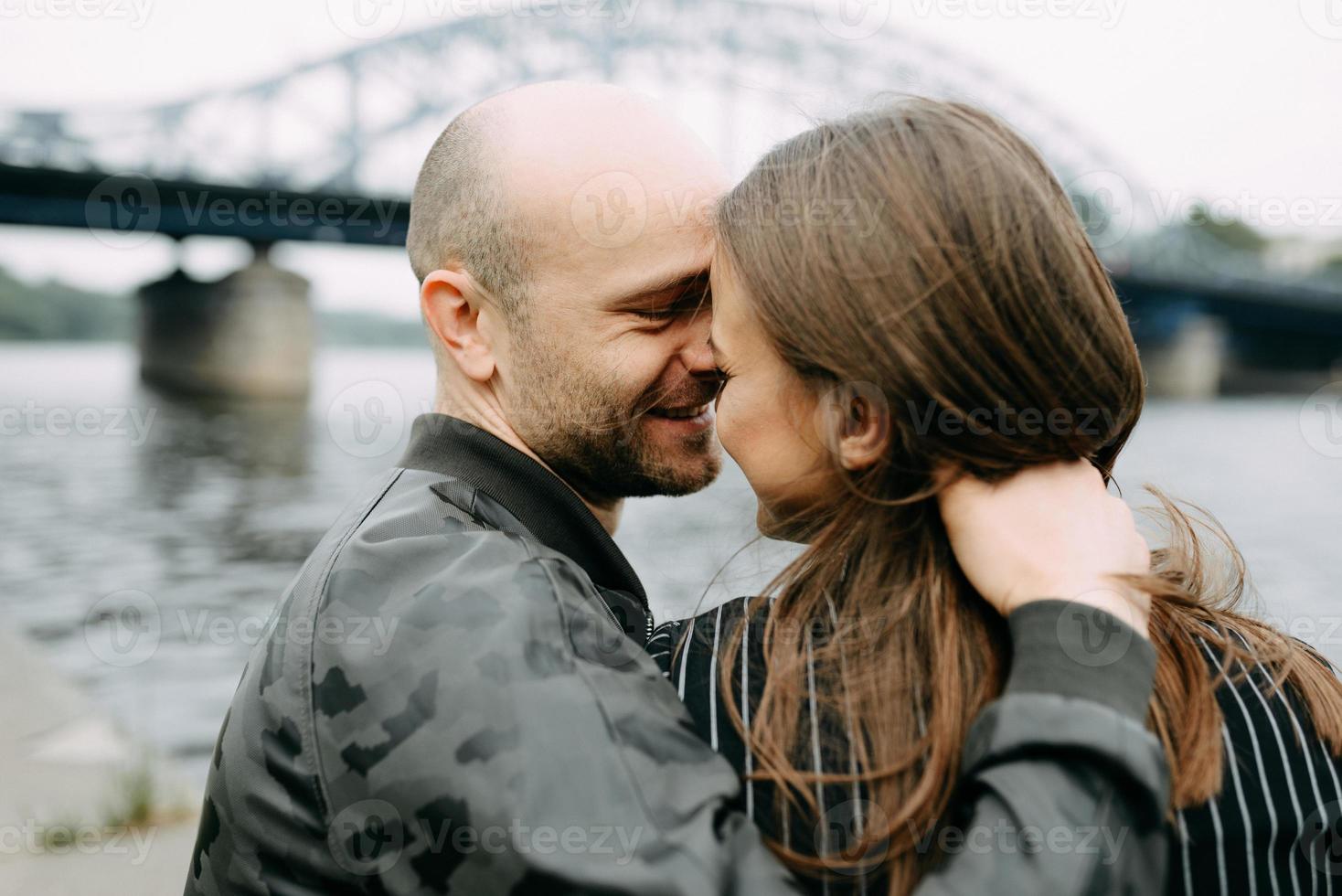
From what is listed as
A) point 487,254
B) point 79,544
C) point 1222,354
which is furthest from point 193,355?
point 1222,354

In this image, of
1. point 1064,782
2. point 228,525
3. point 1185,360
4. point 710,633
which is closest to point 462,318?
point 710,633

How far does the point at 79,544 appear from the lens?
12930 mm

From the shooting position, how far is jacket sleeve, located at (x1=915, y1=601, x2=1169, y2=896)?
3.82 ft

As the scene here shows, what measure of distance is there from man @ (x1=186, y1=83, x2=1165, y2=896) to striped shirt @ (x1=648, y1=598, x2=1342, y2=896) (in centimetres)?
8

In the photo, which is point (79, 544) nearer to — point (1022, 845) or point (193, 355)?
point (1022, 845)

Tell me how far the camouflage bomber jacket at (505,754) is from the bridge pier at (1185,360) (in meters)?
43.9

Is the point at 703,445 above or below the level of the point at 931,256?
below

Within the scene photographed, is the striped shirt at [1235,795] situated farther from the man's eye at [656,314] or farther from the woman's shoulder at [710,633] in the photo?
the man's eye at [656,314]

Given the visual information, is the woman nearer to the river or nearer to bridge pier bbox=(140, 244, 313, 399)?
the river

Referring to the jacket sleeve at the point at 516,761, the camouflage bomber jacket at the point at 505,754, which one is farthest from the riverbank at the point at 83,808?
the jacket sleeve at the point at 516,761

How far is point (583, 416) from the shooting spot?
2.31 meters

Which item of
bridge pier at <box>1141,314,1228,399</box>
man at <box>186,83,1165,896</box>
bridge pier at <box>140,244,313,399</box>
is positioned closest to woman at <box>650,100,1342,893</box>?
man at <box>186,83,1165,896</box>

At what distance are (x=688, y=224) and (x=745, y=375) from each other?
0.58 metres

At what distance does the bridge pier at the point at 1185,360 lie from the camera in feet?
138
